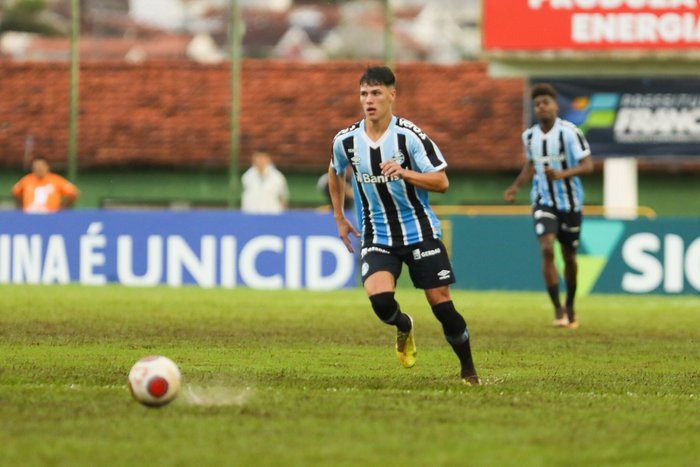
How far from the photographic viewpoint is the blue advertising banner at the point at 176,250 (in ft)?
77.4

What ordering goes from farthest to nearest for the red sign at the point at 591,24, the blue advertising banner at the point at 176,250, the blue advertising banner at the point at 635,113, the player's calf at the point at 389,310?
the blue advertising banner at the point at 635,113
the red sign at the point at 591,24
the blue advertising banner at the point at 176,250
the player's calf at the point at 389,310

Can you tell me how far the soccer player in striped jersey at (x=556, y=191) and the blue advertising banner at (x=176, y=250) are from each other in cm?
712

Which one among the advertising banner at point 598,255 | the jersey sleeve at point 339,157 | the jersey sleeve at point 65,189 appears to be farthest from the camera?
the jersey sleeve at point 65,189

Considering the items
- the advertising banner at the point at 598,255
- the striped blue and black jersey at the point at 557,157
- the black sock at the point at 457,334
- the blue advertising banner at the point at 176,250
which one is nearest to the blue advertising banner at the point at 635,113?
the advertising banner at the point at 598,255

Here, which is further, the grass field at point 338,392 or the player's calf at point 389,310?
the player's calf at point 389,310

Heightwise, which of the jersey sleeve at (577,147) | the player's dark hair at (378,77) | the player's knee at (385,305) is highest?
the jersey sleeve at (577,147)

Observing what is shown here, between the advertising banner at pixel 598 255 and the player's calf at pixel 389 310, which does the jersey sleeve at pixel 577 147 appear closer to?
the player's calf at pixel 389 310

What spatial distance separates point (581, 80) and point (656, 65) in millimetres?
1323

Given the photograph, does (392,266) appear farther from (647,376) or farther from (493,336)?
(493,336)

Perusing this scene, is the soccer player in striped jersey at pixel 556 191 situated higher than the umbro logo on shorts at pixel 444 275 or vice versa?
the soccer player in striped jersey at pixel 556 191

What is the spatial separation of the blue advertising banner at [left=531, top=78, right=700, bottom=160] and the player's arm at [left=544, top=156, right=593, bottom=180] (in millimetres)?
12019

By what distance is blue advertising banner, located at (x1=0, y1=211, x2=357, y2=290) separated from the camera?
77.4ft

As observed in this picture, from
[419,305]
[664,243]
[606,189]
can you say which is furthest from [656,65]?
[419,305]

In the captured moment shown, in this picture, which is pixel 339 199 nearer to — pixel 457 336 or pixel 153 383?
pixel 457 336
